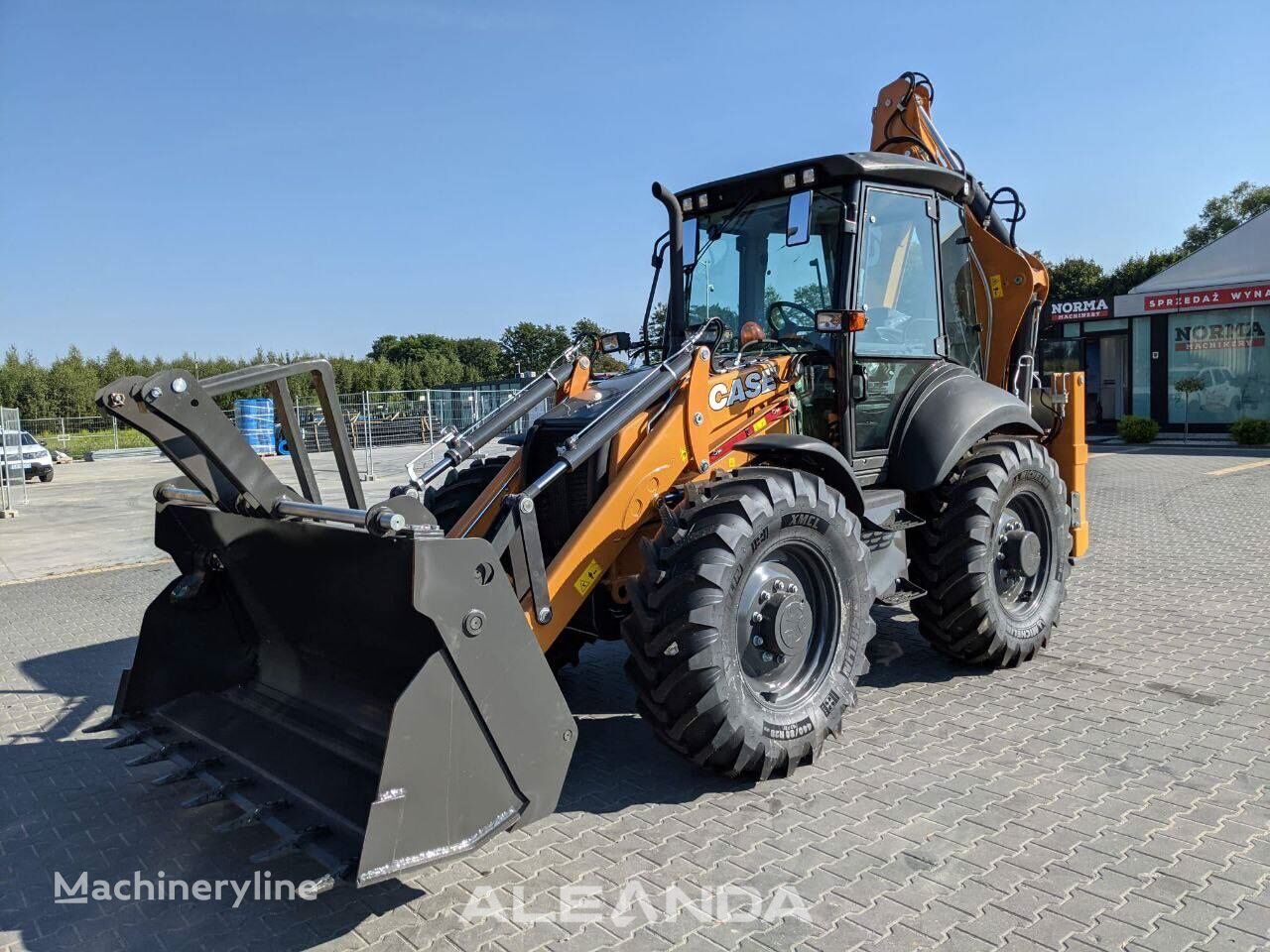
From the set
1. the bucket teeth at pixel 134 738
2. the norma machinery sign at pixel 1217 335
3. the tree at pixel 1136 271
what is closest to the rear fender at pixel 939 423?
the bucket teeth at pixel 134 738

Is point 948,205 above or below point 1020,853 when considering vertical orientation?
above

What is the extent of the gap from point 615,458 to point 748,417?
81cm

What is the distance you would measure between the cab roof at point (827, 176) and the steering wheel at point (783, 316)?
62 cm

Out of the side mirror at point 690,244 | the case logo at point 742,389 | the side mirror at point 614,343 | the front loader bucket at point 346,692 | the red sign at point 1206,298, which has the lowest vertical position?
the front loader bucket at point 346,692

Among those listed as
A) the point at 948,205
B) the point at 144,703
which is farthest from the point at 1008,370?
the point at 144,703

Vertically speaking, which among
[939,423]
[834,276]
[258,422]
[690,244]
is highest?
[690,244]

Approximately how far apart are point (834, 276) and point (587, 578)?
2268 millimetres

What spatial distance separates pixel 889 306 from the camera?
5.41 meters

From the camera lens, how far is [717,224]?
18.2ft

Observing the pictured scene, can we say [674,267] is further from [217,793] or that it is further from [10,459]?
[10,459]

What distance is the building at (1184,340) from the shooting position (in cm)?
2295

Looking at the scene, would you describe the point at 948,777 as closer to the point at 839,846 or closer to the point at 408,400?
the point at 839,846

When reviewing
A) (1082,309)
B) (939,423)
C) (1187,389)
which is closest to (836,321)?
(939,423)

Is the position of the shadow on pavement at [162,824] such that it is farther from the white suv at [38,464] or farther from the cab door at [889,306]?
the white suv at [38,464]
